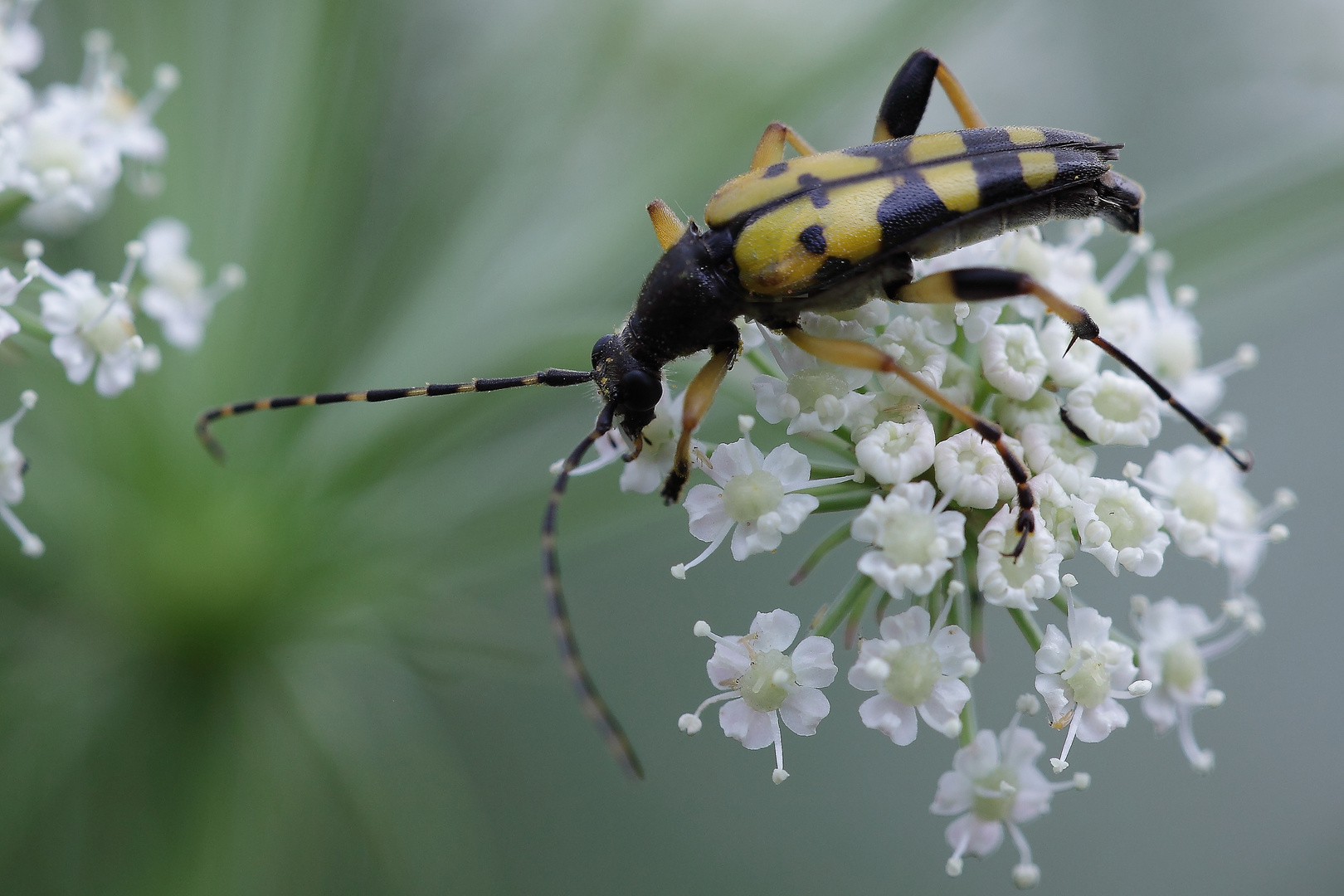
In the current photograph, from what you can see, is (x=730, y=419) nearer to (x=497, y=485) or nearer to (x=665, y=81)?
(x=497, y=485)

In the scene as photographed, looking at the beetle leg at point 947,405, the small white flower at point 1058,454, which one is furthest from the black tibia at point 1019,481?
the small white flower at point 1058,454

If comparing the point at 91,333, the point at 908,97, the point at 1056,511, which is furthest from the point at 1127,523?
the point at 91,333

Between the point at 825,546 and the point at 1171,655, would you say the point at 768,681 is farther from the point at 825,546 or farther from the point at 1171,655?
the point at 1171,655

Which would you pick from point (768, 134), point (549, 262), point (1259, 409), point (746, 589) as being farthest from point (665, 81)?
point (1259, 409)

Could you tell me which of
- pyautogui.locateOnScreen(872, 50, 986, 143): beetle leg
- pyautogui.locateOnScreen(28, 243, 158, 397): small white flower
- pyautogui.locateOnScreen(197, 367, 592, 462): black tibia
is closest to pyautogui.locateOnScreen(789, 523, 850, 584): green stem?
pyautogui.locateOnScreen(197, 367, 592, 462): black tibia

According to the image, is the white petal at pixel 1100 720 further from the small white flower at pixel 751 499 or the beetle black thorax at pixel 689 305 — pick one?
the beetle black thorax at pixel 689 305

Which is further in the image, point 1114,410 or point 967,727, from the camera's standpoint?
point 1114,410
